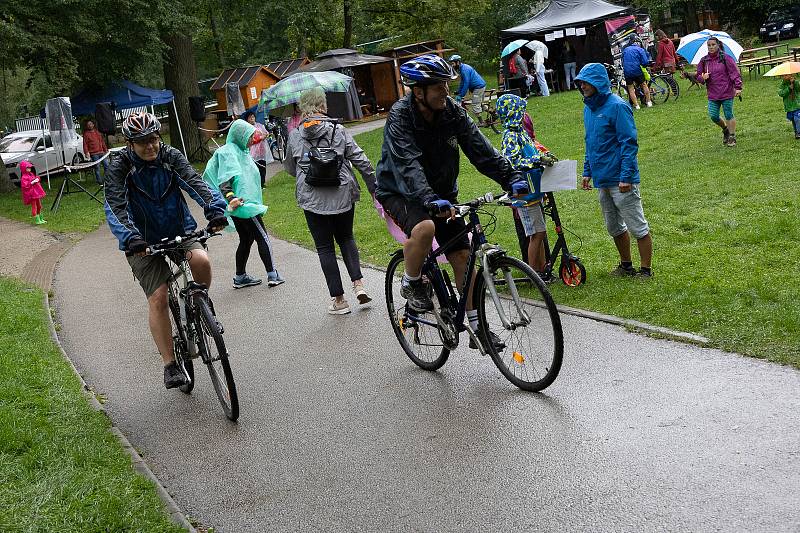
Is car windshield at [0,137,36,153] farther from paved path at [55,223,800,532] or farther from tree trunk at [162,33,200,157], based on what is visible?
paved path at [55,223,800,532]

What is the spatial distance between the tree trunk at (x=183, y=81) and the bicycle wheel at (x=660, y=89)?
48.6 ft

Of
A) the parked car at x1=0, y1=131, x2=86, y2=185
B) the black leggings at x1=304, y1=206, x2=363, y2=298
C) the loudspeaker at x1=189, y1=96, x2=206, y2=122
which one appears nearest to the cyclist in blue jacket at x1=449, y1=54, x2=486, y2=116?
the loudspeaker at x1=189, y1=96, x2=206, y2=122

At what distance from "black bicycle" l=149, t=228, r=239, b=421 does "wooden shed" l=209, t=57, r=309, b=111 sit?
98.2ft

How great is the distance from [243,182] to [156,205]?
3735 mm

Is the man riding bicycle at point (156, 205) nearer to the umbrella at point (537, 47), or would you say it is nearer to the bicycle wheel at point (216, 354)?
the bicycle wheel at point (216, 354)

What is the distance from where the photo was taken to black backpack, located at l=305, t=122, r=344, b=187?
850 centimetres

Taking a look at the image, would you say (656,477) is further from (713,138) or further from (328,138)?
(713,138)

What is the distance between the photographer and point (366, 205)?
16125 millimetres

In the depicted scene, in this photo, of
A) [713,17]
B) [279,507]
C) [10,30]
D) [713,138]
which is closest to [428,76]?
[279,507]

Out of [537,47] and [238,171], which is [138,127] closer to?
[238,171]

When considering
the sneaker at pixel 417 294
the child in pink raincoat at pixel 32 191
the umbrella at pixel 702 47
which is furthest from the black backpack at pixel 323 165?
the child in pink raincoat at pixel 32 191

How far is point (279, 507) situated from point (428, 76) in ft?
8.78

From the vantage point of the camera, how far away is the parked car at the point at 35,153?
30219 millimetres

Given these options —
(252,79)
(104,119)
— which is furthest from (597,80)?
(252,79)
